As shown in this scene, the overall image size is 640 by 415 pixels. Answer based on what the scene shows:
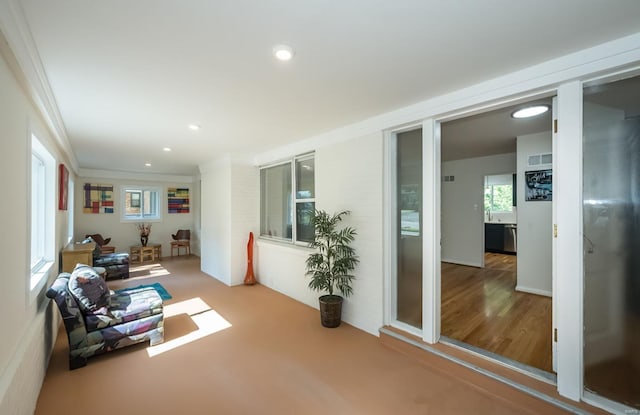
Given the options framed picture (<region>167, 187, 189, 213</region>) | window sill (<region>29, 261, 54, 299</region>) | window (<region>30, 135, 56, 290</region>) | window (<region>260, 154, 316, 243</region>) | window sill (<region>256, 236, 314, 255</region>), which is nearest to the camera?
window sill (<region>29, 261, 54, 299</region>)

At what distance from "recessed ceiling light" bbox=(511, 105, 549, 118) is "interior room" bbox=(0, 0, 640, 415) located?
5.2 inches

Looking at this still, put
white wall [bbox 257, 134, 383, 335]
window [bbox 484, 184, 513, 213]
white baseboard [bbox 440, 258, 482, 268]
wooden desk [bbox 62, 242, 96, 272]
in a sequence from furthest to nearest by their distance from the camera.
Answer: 1. window [bbox 484, 184, 513, 213]
2. white baseboard [bbox 440, 258, 482, 268]
3. wooden desk [bbox 62, 242, 96, 272]
4. white wall [bbox 257, 134, 383, 335]

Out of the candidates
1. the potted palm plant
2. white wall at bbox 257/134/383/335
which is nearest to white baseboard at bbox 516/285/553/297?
white wall at bbox 257/134/383/335

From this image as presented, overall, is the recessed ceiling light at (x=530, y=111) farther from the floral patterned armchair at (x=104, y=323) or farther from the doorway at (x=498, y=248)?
the floral patterned armchair at (x=104, y=323)

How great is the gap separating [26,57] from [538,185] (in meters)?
5.74

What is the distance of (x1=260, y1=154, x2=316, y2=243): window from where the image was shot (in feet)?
14.0

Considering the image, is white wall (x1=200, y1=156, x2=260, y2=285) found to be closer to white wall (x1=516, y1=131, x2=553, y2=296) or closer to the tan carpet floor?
the tan carpet floor

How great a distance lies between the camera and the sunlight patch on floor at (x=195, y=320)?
113 inches

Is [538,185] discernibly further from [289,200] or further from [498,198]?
[498,198]

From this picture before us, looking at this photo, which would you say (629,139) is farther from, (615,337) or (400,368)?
(400,368)

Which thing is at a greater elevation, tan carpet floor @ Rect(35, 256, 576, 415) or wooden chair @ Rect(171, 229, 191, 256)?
wooden chair @ Rect(171, 229, 191, 256)

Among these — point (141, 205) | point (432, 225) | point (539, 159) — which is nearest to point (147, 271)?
point (141, 205)

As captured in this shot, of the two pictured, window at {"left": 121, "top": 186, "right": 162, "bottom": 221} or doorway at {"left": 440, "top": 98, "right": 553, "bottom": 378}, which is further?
window at {"left": 121, "top": 186, "right": 162, "bottom": 221}

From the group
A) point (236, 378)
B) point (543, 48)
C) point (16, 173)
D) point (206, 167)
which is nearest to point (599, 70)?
point (543, 48)
